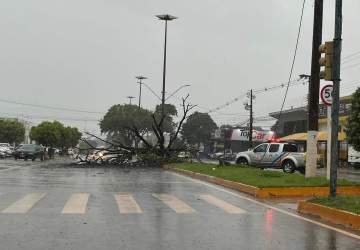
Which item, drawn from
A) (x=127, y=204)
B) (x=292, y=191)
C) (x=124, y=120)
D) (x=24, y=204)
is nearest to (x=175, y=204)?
(x=127, y=204)

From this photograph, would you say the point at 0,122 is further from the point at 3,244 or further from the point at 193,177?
the point at 3,244

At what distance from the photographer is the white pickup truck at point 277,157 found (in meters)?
34.2

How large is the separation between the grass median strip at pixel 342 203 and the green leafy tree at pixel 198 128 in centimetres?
10631

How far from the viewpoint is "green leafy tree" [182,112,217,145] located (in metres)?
122

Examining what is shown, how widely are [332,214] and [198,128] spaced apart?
110852 millimetres

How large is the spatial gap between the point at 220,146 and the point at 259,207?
337 ft

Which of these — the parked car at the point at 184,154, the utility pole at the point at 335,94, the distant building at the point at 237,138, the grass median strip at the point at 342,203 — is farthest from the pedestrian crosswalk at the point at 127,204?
the distant building at the point at 237,138

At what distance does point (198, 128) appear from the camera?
406 feet

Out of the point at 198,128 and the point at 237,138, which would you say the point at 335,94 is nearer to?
the point at 237,138

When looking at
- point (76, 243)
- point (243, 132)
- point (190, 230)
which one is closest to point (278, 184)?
point (190, 230)

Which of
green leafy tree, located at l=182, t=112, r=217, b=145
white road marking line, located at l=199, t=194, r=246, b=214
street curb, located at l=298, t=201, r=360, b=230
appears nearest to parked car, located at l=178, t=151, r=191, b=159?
white road marking line, located at l=199, t=194, r=246, b=214

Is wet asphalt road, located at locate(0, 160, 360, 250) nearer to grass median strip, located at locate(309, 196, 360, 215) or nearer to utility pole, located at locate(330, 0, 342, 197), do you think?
grass median strip, located at locate(309, 196, 360, 215)

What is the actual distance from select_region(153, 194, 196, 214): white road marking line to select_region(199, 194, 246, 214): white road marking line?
0.83 metres

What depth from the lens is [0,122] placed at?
106625 millimetres
